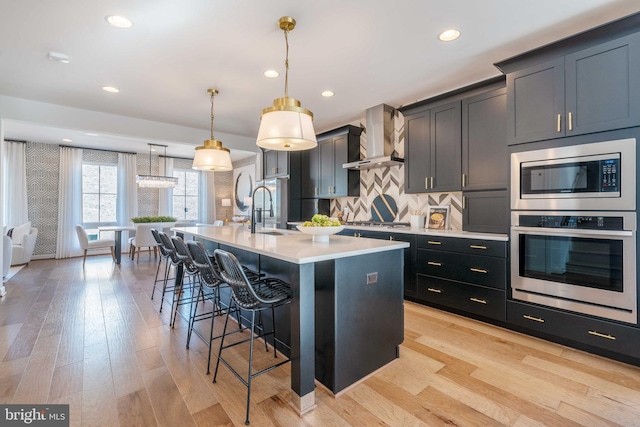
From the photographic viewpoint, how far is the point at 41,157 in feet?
21.9

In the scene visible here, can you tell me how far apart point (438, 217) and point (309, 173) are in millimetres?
2599

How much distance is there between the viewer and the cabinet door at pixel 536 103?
2.45 meters

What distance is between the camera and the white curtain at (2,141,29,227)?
6.22m

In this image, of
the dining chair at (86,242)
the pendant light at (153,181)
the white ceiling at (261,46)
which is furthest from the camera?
the pendant light at (153,181)

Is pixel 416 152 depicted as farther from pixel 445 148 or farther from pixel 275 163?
pixel 275 163

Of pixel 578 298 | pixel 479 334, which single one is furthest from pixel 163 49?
pixel 578 298

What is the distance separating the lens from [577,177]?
2.36 meters

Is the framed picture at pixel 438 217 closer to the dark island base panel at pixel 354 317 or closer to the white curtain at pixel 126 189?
the dark island base panel at pixel 354 317

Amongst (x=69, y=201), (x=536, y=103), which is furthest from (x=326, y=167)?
(x=69, y=201)

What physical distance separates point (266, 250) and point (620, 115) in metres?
2.78

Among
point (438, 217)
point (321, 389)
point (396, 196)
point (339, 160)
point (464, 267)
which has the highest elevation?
point (339, 160)

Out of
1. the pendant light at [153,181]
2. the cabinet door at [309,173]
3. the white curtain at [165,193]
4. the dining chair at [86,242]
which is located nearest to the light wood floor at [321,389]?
the cabinet door at [309,173]

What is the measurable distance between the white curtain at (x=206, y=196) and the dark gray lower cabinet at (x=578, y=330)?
7997 millimetres

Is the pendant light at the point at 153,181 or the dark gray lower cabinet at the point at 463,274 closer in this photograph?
the dark gray lower cabinet at the point at 463,274
